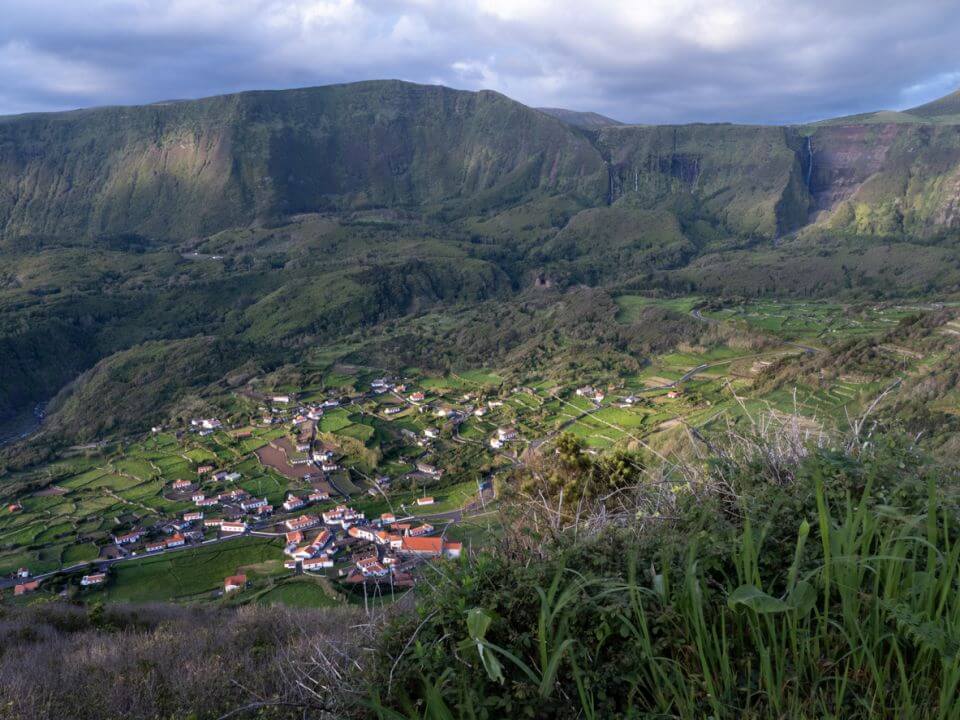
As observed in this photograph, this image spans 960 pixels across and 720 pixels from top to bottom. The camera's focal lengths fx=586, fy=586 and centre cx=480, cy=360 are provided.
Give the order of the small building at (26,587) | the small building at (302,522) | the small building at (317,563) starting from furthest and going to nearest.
Result: the small building at (302,522) < the small building at (317,563) < the small building at (26,587)

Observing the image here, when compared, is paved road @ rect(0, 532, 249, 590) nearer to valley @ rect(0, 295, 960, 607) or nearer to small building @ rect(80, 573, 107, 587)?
valley @ rect(0, 295, 960, 607)

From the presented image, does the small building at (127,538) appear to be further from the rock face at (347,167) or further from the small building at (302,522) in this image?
the rock face at (347,167)

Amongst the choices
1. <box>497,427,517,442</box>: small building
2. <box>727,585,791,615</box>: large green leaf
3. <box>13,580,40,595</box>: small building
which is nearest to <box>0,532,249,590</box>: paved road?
<box>13,580,40,595</box>: small building

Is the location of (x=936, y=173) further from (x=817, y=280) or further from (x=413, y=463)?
(x=413, y=463)

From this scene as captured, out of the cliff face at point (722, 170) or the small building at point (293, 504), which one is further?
the cliff face at point (722, 170)

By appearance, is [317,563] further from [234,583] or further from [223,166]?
[223,166]

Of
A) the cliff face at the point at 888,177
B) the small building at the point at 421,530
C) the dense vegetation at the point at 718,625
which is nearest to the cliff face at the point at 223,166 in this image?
the cliff face at the point at 888,177

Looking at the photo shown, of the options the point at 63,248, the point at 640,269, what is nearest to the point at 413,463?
the point at 640,269
